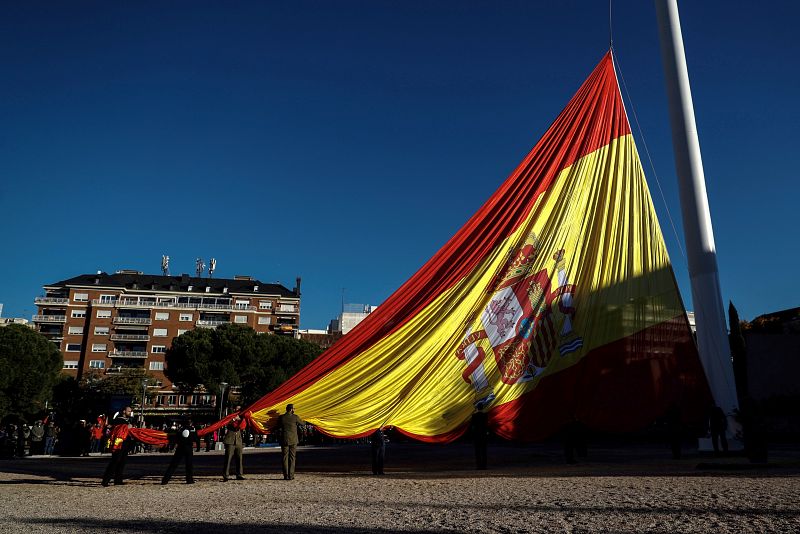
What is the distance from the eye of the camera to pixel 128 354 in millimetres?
90625

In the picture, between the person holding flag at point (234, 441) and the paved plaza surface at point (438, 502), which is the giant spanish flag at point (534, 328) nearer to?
the person holding flag at point (234, 441)

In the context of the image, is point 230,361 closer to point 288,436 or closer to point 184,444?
point 184,444

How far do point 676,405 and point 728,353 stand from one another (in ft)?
8.45

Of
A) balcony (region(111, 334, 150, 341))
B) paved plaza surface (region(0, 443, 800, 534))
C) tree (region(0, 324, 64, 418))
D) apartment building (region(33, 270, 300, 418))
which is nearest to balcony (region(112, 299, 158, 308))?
Result: apartment building (region(33, 270, 300, 418))

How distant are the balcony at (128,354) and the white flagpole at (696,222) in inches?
3483

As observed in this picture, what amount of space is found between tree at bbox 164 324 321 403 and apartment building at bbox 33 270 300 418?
21305 mm

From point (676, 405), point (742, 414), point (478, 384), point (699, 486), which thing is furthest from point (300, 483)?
point (742, 414)

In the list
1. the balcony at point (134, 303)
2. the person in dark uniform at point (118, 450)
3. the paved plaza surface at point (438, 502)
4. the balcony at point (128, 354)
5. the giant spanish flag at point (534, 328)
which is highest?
the balcony at point (134, 303)

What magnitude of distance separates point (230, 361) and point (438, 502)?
5934 cm

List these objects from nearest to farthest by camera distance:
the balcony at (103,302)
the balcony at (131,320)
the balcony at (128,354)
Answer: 1. the balcony at (128,354)
2. the balcony at (131,320)
3. the balcony at (103,302)

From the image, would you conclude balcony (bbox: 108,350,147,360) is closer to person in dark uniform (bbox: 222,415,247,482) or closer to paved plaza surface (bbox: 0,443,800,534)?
paved plaza surface (bbox: 0,443,800,534)

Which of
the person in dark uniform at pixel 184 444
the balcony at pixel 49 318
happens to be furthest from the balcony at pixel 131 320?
the person in dark uniform at pixel 184 444

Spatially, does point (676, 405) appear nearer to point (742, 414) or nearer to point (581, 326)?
point (742, 414)

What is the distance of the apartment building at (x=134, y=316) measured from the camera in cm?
9069
